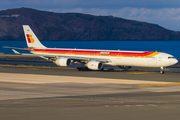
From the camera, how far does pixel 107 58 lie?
176 ft

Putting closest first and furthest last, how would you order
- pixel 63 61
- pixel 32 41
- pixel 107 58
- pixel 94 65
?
pixel 94 65 < pixel 63 61 < pixel 107 58 < pixel 32 41

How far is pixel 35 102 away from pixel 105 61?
33.3 m

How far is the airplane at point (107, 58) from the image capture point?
4997 centimetres

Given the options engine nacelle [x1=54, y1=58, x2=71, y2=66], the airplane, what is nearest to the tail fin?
the airplane

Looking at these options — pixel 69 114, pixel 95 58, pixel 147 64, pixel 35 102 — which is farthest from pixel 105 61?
pixel 69 114

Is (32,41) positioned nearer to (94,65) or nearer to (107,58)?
(94,65)

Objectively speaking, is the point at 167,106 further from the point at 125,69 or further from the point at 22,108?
the point at 125,69

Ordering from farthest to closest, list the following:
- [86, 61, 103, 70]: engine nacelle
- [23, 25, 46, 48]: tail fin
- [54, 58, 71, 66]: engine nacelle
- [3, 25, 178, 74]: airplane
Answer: [23, 25, 46, 48]: tail fin, [54, 58, 71, 66]: engine nacelle, [86, 61, 103, 70]: engine nacelle, [3, 25, 178, 74]: airplane

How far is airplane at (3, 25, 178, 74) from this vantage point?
49969 millimetres

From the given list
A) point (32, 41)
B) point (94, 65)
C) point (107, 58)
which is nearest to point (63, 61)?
point (94, 65)

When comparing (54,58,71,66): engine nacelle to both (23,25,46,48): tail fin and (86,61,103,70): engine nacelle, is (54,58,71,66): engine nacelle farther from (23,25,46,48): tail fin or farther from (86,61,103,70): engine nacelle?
(23,25,46,48): tail fin

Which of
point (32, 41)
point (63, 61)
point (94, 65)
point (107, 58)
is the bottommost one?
point (94, 65)

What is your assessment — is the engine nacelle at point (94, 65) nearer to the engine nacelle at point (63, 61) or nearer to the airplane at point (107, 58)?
the airplane at point (107, 58)

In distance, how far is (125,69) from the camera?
55.5 m
